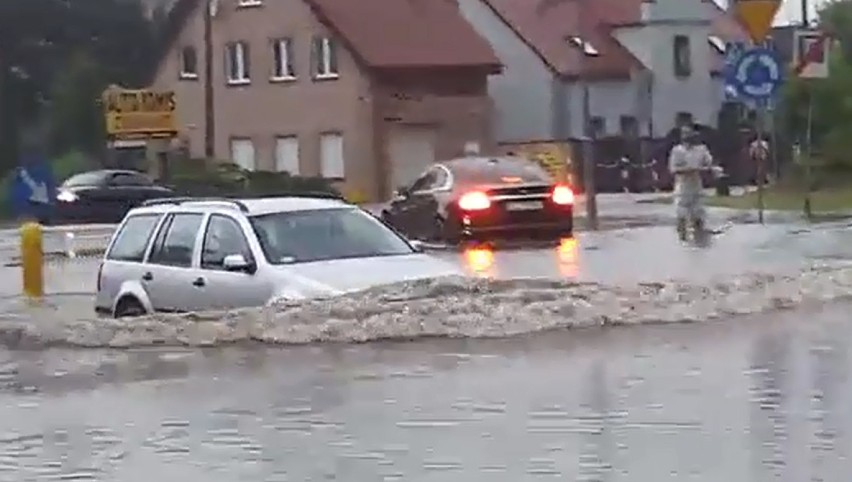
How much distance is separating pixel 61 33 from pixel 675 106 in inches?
922

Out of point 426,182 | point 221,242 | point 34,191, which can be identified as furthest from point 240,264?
point 34,191

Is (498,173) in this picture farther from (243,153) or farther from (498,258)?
(243,153)

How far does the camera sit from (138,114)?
56.8 metres

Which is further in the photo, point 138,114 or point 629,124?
point 629,124

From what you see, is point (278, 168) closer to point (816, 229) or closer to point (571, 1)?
point (571, 1)

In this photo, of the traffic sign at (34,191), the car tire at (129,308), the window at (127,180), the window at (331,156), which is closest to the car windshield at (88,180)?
the window at (127,180)

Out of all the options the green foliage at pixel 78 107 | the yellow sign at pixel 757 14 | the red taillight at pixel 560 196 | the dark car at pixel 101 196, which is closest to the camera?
the yellow sign at pixel 757 14

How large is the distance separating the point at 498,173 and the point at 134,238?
45.4 ft

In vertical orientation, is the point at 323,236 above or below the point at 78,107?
below

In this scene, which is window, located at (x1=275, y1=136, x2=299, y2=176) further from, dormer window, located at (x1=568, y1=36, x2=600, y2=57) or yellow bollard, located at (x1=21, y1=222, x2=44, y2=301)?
yellow bollard, located at (x1=21, y1=222, x2=44, y2=301)

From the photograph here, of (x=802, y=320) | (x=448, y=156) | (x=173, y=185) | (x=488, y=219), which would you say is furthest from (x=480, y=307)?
(x=448, y=156)

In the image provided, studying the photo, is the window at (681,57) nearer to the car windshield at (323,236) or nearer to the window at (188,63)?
the window at (188,63)

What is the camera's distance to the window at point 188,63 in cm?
7269

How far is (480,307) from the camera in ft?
56.1
